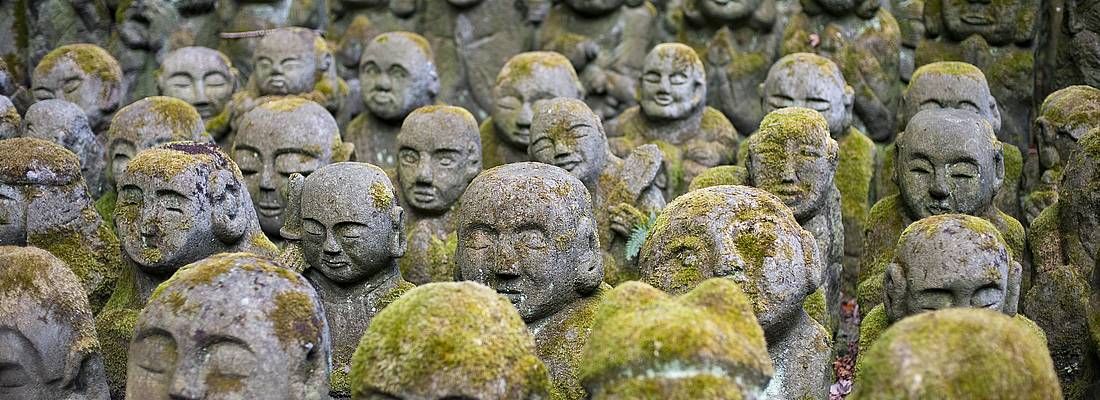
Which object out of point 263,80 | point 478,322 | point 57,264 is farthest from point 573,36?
point 478,322

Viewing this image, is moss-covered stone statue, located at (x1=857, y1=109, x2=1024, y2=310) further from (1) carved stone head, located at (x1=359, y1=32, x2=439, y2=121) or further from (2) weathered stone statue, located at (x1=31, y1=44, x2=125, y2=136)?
(2) weathered stone statue, located at (x1=31, y1=44, x2=125, y2=136)

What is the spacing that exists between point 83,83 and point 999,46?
358 inches

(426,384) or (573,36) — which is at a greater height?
(426,384)

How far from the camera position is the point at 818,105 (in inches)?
461

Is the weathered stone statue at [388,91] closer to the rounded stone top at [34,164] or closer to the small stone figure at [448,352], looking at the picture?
the rounded stone top at [34,164]

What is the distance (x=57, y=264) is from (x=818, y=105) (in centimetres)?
691

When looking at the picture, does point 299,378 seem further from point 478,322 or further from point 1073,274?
point 1073,274

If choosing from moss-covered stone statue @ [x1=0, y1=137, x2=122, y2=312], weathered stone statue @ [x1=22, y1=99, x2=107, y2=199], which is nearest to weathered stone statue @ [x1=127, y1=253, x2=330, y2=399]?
moss-covered stone statue @ [x1=0, y1=137, x2=122, y2=312]

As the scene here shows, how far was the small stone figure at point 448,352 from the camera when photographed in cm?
532

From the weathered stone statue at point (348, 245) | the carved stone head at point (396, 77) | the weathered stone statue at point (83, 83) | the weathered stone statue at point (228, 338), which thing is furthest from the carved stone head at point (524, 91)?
the weathered stone statue at point (228, 338)

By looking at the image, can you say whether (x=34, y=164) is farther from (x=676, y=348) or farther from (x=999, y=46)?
(x=999, y=46)

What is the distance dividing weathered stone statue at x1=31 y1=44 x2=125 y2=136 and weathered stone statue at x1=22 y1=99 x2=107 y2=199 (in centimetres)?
124

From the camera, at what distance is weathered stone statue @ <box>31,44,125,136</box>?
12.8m

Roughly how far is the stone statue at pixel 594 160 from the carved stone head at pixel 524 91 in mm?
1351
